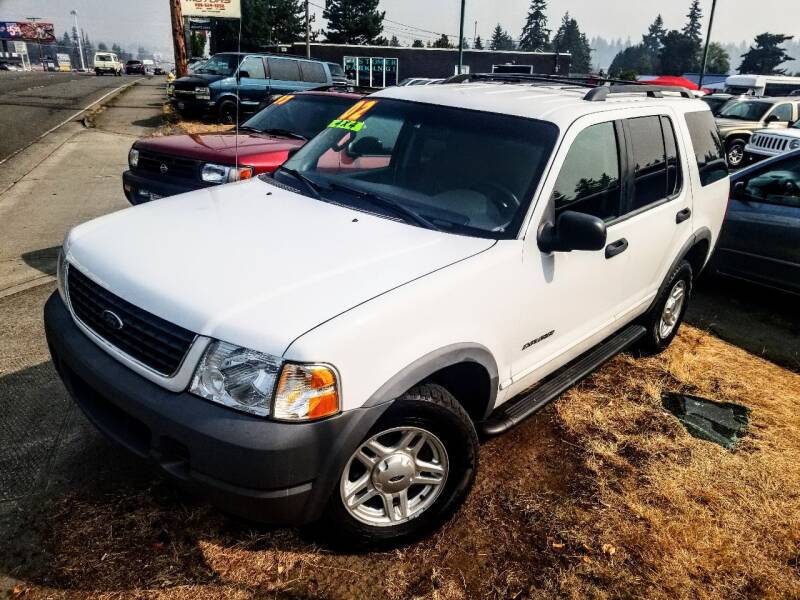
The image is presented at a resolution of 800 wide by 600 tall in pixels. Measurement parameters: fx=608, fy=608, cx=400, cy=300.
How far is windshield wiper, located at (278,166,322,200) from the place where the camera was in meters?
3.32

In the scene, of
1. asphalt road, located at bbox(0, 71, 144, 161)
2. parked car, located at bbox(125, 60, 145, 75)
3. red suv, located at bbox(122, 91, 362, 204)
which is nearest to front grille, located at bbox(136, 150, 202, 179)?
red suv, located at bbox(122, 91, 362, 204)

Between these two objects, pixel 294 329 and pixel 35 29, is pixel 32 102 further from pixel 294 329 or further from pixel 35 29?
pixel 35 29

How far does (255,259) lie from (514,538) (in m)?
1.69

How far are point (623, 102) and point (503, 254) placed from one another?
1.62 m

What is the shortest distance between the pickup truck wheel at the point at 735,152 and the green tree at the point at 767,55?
89665 mm

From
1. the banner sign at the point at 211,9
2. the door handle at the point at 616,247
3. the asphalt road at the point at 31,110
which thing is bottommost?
the asphalt road at the point at 31,110

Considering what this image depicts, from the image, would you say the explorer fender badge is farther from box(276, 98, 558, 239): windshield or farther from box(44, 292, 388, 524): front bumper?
box(44, 292, 388, 524): front bumper

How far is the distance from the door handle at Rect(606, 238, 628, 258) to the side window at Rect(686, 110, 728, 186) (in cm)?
132

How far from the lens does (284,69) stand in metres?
17.0

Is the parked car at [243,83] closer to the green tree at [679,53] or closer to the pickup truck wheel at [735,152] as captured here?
the pickup truck wheel at [735,152]

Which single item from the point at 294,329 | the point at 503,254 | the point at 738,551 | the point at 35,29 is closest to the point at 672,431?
the point at 738,551

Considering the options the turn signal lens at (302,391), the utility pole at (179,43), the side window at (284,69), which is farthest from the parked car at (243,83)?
the turn signal lens at (302,391)

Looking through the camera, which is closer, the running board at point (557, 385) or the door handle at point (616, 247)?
the running board at point (557, 385)

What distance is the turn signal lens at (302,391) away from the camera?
2031mm
